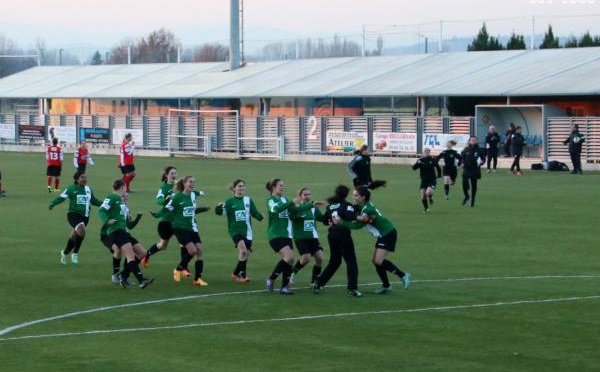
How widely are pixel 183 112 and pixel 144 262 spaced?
54.3 metres

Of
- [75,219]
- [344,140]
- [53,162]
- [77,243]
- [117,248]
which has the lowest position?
[77,243]

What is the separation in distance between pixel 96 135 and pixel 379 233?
6125 cm

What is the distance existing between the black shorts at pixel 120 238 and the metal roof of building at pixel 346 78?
36209 millimetres

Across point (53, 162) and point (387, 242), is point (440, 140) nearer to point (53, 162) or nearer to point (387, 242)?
point (53, 162)

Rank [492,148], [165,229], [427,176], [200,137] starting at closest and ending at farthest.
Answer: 1. [165,229]
2. [427,176]
3. [492,148]
4. [200,137]

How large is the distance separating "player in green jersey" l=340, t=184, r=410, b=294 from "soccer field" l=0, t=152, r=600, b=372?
316 mm

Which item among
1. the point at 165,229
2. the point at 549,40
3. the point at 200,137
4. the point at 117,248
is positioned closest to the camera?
the point at 117,248

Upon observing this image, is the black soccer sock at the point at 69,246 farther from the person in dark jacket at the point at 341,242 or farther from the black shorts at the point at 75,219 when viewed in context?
the person in dark jacket at the point at 341,242

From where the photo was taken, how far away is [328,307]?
17.2 meters

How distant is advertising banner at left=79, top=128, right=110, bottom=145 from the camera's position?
7756 cm

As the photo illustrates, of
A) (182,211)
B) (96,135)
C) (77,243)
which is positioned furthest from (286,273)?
(96,135)

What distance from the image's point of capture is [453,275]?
20.7 m

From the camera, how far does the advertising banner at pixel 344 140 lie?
62.3m

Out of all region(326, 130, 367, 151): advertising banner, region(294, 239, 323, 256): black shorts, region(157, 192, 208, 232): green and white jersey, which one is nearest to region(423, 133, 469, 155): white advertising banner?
region(326, 130, 367, 151): advertising banner
